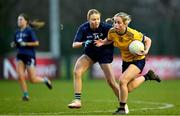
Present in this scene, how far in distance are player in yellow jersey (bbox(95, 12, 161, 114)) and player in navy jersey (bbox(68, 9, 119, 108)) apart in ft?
2.35

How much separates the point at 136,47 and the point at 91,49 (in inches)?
70.0

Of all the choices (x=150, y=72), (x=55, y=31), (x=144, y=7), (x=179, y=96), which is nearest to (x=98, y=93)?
(x=179, y=96)

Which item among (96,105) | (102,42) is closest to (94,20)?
(102,42)

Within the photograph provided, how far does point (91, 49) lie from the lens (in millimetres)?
15664

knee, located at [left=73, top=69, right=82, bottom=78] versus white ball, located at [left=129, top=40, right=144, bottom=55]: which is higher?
white ball, located at [left=129, top=40, right=144, bottom=55]

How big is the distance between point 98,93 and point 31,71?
10.4ft

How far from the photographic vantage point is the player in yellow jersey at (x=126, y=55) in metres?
14.2

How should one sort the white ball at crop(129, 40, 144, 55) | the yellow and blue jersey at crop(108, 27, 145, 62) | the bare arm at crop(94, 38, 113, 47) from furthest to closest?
the bare arm at crop(94, 38, 113, 47) → the yellow and blue jersey at crop(108, 27, 145, 62) → the white ball at crop(129, 40, 144, 55)

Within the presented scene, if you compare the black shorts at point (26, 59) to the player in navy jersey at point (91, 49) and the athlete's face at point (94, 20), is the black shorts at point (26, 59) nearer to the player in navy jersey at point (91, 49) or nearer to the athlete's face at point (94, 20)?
the player in navy jersey at point (91, 49)

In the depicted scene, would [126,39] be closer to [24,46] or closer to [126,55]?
[126,55]

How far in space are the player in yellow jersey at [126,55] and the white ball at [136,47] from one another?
0.09 m

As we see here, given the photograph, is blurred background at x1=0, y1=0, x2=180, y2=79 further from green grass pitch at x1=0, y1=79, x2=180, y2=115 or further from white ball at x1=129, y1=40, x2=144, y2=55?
white ball at x1=129, y1=40, x2=144, y2=55

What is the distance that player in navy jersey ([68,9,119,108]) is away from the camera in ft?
49.8

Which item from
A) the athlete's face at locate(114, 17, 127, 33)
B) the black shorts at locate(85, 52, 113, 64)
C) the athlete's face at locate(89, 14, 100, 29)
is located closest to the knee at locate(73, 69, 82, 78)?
the black shorts at locate(85, 52, 113, 64)
